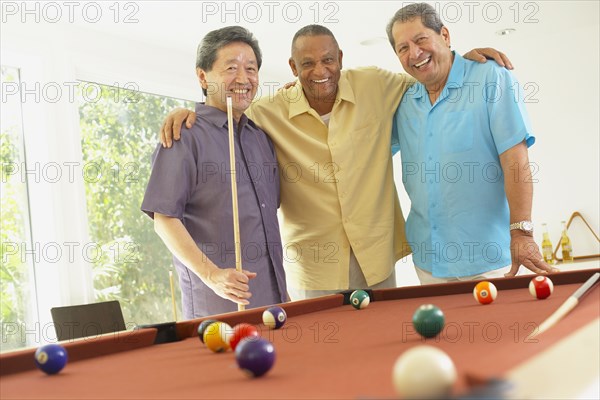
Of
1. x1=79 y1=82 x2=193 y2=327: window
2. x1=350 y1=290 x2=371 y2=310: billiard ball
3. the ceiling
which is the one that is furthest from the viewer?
x1=79 y1=82 x2=193 y2=327: window

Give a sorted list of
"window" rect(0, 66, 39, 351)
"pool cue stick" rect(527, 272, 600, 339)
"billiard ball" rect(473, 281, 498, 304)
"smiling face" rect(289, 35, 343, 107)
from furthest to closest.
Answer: "window" rect(0, 66, 39, 351) → "smiling face" rect(289, 35, 343, 107) → "billiard ball" rect(473, 281, 498, 304) → "pool cue stick" rect(527, 272, 600, 339)

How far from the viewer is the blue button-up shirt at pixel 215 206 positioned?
2709mm

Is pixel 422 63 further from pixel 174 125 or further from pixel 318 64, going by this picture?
pixel 174 125

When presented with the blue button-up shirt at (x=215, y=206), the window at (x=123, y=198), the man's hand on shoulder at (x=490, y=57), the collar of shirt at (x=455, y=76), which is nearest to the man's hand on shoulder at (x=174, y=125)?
the blue button-up shirt at (x=215, y=206)

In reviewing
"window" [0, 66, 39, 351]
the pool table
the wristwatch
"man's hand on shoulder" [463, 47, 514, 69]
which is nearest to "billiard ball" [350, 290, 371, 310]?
the pool table

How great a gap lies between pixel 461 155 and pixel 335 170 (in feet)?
1.73

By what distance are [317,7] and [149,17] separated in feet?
3.87

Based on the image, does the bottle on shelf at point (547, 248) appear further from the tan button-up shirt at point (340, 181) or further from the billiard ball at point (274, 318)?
the billiard ball at point (274, 318)

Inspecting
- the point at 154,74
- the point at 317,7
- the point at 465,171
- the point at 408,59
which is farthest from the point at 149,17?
the point at 465,171

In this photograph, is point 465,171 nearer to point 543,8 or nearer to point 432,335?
point 432,335

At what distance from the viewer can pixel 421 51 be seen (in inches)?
112

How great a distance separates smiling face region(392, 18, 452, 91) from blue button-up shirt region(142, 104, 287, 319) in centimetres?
76

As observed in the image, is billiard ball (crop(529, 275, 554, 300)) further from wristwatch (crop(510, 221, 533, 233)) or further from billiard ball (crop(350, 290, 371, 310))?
wristwatch (crop(510, 221, 533, 233))

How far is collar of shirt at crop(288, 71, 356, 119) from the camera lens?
3.08 metres
